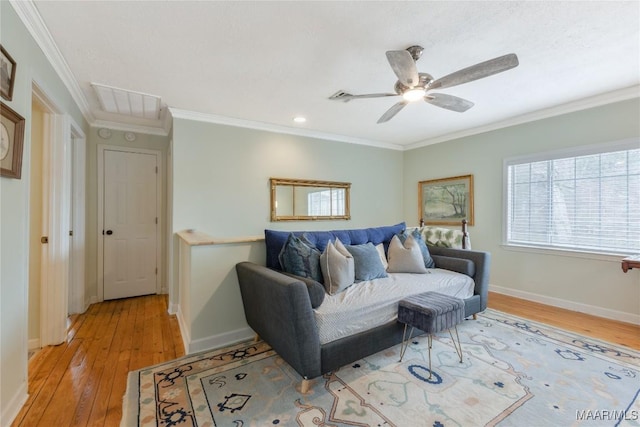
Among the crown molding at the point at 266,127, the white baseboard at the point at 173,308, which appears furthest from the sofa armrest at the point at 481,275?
the white baseboard at the point at 173,308

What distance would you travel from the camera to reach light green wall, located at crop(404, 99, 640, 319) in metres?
2.95

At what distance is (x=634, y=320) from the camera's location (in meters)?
2.86

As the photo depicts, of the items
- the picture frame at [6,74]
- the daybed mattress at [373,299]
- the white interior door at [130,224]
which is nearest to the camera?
the picture frame at [6,74]

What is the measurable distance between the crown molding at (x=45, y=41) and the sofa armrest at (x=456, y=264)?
3.87 meters

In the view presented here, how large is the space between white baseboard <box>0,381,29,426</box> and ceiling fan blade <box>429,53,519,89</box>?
3301mm

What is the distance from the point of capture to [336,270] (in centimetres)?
235

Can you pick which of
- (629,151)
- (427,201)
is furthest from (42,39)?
(629,151)

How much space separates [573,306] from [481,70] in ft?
10.2

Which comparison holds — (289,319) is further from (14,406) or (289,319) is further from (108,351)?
(108,351)

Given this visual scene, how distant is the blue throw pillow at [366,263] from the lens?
8.64ft

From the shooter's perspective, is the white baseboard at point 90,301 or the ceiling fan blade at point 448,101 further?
the white baseboard at point 90,301

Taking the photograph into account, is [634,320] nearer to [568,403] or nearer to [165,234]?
[568,403]

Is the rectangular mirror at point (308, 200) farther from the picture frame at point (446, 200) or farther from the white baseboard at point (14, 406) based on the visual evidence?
the white baseboard at point (14, 406)

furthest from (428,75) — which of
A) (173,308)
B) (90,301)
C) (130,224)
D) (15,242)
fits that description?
(90,301)
